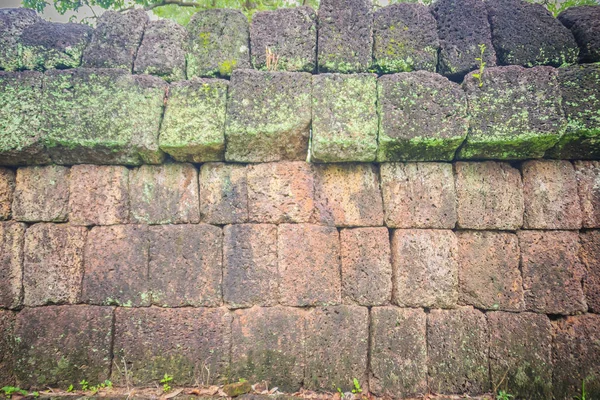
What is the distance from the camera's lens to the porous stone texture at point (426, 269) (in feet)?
11.0

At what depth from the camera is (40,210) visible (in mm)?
3479

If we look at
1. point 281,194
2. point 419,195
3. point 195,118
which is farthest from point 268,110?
point 419,195

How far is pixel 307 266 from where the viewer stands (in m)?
3.38

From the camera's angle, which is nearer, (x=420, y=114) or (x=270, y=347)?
(x=420, y=114)

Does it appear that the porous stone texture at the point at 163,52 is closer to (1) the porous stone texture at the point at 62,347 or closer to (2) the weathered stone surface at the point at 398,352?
(1) the porous stone texture at the point at 62,347

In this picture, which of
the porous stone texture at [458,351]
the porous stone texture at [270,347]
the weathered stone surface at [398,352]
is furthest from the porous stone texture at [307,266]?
the porous stone texture at [458,351]

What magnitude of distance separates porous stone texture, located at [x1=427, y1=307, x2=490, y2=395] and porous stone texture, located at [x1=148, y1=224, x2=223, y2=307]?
7.30 ft

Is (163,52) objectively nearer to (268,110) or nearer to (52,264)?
(268,110)

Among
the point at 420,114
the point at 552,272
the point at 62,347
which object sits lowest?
the point at 62,347

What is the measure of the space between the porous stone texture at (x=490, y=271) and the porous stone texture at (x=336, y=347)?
110cm

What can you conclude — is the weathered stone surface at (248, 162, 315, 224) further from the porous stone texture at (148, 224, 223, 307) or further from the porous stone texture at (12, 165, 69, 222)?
the porous stone texture at (12, 165, 69, 222)

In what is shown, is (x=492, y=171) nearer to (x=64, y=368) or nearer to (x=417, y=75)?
(x=417, y=75)

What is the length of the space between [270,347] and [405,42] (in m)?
3.44

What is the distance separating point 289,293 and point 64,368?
2.38m
